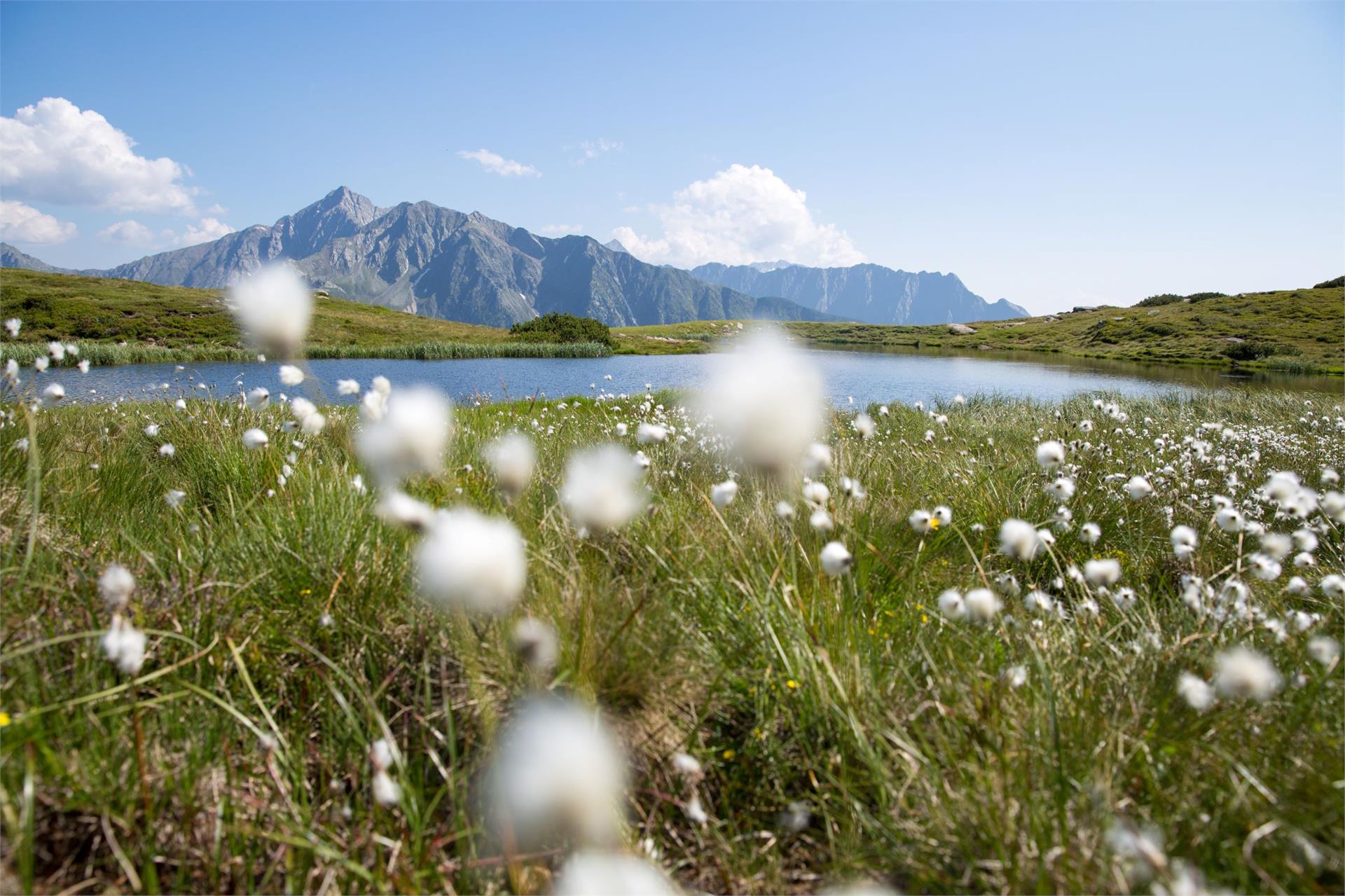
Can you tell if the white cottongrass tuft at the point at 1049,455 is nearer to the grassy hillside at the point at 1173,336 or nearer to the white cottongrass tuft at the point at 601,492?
the white cottongrass tuft at the point at 601,492

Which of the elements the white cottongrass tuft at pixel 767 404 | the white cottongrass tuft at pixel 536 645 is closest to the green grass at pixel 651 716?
the white cottongrass tuft at pixel 536 645

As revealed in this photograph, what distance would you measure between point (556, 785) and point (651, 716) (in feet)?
1.74

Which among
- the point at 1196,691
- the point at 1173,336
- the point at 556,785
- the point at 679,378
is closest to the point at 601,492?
the point at 556,785

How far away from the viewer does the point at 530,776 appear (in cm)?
152

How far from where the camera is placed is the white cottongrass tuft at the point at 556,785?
1.48 metres

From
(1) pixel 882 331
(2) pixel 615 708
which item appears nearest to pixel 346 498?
(2) pixel 615 708

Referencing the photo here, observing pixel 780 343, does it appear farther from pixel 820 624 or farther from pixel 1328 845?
pixel 1328 845

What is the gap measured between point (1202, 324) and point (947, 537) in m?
91.1

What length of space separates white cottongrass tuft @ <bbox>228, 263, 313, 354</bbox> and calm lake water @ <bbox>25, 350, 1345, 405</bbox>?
9808 millimetres

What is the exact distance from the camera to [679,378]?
1039 inches

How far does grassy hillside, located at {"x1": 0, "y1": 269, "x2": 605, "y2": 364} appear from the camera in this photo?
43381 mm

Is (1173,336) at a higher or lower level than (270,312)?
higher

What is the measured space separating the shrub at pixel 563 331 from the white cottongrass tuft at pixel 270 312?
59.2m

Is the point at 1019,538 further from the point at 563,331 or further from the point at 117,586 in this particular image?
the point at 563,331
